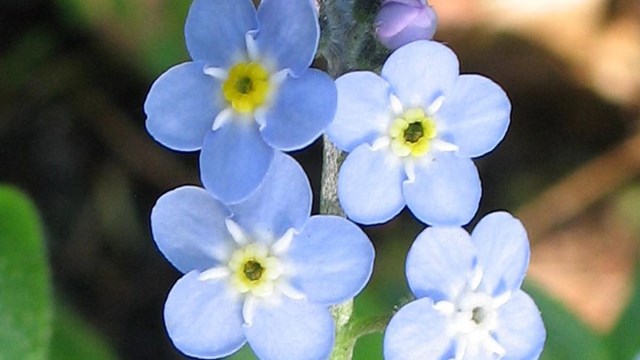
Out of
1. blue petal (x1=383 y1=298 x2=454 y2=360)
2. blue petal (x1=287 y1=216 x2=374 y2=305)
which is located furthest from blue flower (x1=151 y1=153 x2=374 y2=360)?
Result: blue petal (x1=383 y1=298 x2=454 y2=360)

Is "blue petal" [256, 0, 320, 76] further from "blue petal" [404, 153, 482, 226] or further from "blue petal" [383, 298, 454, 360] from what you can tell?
"blue petal" [383, 298, 454, 360]

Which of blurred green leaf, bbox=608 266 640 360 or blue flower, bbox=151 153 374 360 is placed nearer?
blue flower, bbox=151 153 374 360

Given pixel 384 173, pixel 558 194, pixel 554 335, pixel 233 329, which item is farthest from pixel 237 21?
pixel 558 194

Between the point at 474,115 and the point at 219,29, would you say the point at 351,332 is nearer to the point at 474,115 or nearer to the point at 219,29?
the point at 474,115

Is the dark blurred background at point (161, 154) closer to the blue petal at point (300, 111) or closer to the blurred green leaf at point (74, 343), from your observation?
the blurred green leaf at point (74, 343)

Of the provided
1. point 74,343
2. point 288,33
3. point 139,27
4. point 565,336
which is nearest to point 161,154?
point 139,27

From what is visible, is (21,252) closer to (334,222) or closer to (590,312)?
(334,222)
